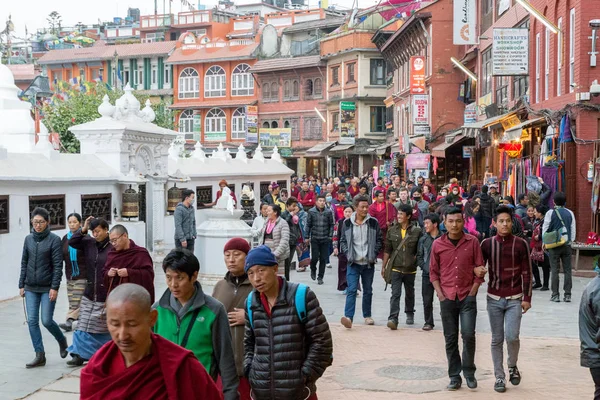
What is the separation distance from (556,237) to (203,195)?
12.9 meters

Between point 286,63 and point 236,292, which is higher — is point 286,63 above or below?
above

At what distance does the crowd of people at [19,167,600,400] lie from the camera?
362 centimetres

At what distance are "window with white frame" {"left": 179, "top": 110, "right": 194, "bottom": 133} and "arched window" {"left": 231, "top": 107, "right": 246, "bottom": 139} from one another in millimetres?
3551

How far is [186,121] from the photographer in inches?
2781

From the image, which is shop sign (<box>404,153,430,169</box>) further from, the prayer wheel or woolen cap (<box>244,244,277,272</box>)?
woolen cap (<box>244,244,277,272</box>)

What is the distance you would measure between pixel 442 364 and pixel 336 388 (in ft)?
5.09

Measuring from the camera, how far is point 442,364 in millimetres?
9961

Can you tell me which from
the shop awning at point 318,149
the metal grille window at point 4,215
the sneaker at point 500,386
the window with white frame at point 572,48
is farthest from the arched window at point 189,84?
the sneaker at point 500,386

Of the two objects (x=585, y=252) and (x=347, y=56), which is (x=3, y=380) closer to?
(x=585, y=252)

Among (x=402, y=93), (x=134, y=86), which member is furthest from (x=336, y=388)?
(x=134, y=86)

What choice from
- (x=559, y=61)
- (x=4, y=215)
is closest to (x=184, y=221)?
(x=4, y=215)

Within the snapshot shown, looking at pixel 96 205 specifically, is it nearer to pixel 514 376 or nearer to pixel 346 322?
pixel 346 322

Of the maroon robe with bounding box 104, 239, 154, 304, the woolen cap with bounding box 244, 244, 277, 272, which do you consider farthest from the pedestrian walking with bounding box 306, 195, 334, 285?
the woolen cap with bounding box 244, 244, 277, 272

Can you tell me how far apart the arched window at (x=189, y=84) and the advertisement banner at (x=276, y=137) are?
24.6 feet
